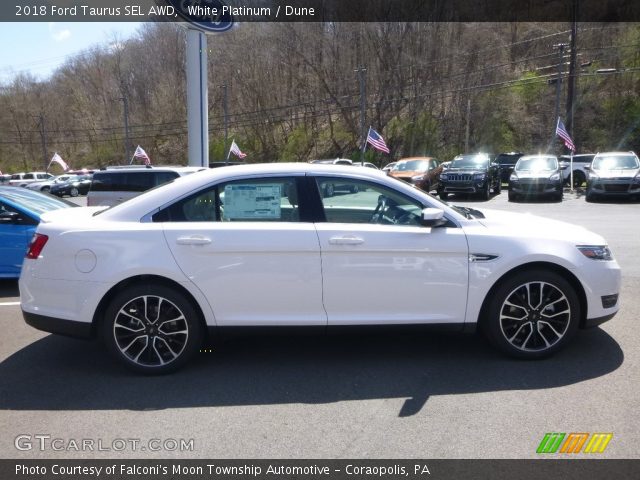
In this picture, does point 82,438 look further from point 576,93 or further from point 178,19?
point 576,93

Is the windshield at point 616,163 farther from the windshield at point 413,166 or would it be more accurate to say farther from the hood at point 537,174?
the windshield at point 413,166

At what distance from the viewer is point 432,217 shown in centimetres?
439

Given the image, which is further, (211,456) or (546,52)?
(546,52)

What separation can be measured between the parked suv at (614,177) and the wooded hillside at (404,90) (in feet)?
70.3

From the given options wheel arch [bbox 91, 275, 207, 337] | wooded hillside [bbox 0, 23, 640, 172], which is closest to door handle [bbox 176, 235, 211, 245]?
wheel arch [bbox 91, 275, 207, 337]

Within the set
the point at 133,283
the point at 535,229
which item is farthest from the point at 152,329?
the point at 535,229

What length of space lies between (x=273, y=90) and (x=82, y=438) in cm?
5718

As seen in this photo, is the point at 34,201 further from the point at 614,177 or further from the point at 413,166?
the point at 614,177

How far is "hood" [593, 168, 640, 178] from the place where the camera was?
20031 millimetres

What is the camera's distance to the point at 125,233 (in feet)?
14.7

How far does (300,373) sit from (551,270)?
2.18m

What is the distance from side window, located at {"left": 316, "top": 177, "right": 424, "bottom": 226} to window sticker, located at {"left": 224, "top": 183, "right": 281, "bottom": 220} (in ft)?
1.30

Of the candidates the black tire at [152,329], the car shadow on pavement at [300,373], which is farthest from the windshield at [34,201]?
the black tire at [152,329]
